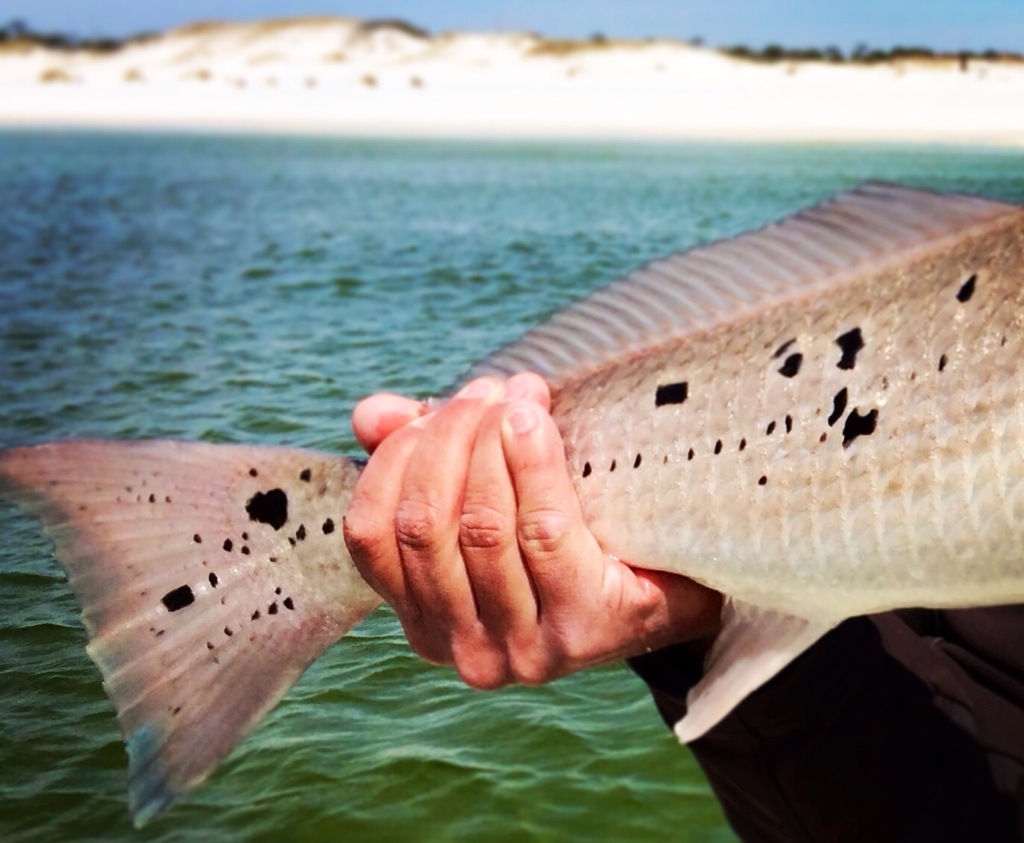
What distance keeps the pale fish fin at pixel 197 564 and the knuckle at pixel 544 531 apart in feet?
1.13

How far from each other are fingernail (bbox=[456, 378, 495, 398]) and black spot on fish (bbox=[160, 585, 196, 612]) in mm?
564

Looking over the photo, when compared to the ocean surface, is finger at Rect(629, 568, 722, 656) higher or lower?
higher

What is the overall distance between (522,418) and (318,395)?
188 inches

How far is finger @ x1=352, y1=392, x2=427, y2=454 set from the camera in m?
2.04

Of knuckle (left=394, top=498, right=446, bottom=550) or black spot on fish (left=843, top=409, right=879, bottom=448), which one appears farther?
knuckle (left=394, top=498, right=446, bottom=550)

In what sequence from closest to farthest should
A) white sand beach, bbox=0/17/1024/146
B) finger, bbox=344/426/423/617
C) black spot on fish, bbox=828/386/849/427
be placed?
1. black spot on fish, bbox=828/386/849/427
2. finger, bbox=344/426/423/617
3. white sand beach, bbox=0/17/1024/146

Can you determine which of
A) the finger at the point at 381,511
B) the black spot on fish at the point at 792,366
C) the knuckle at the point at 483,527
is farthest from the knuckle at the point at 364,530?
the black spot on fish at the point at 792,366

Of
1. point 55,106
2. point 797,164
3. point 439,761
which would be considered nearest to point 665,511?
point 439,761

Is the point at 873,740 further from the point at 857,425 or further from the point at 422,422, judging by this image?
the point at 422,422

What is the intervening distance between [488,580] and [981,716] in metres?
0.84

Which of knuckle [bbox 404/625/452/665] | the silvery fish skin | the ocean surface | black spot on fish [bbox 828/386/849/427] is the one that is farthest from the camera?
the ocean surface

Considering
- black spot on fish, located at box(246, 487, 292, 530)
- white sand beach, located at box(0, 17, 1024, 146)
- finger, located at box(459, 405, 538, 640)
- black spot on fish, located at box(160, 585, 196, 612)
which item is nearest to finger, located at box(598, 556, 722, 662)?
finger, located at box(459, 405, 538, 640)

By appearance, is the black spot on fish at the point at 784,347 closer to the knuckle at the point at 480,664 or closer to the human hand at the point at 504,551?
the human hand at the point at 504,551

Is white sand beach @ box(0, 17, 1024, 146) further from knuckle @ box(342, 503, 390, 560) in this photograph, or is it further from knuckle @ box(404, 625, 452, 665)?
knuckle @ box(342, 503, 390, 560)
